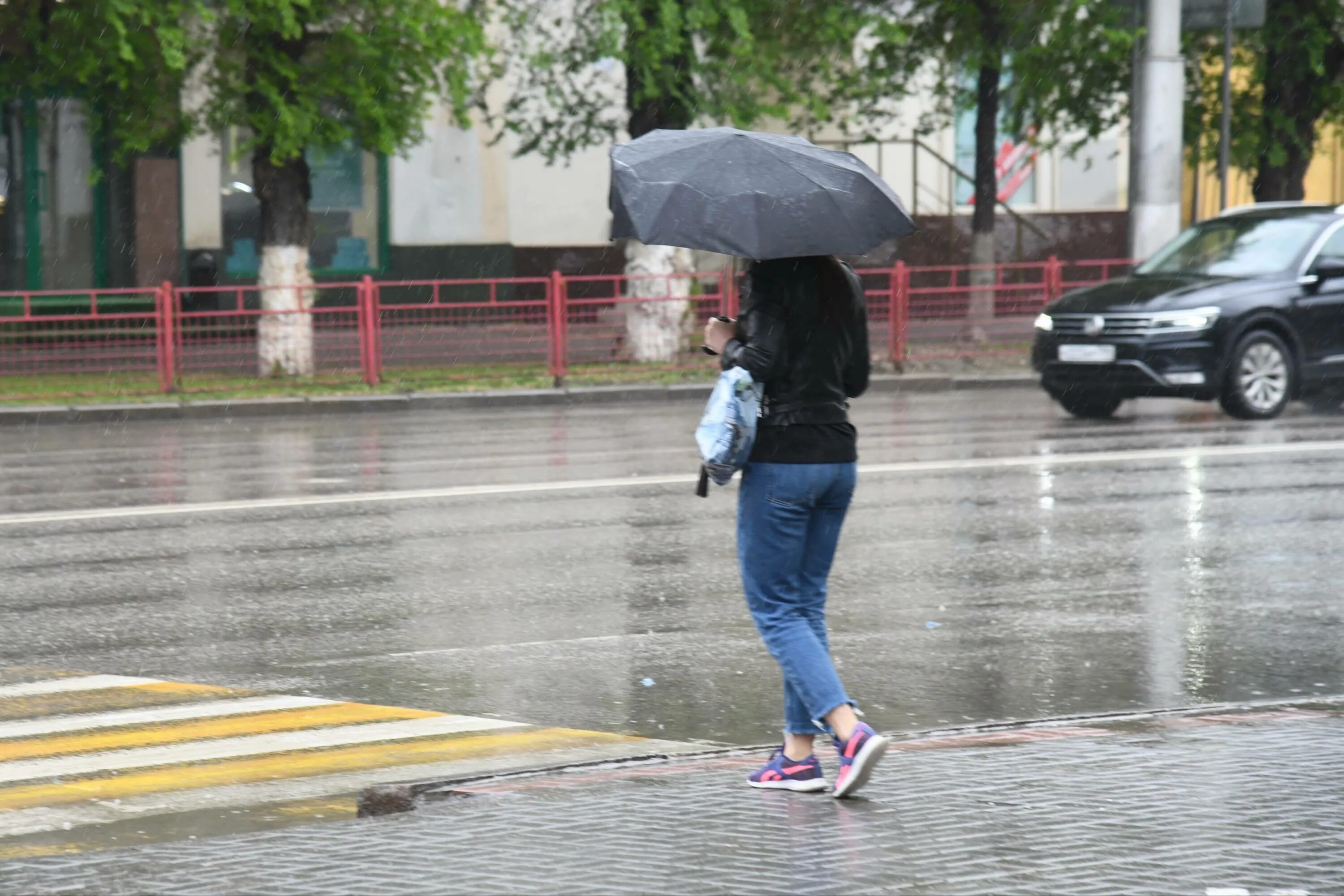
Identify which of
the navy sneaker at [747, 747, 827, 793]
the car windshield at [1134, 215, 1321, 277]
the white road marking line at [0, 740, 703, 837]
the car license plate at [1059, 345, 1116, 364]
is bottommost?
the white road marking line at [0, 740, 703, 837]

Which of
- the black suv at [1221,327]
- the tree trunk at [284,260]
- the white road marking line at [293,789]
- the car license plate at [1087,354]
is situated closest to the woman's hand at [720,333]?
the white road marking line at [293,789]

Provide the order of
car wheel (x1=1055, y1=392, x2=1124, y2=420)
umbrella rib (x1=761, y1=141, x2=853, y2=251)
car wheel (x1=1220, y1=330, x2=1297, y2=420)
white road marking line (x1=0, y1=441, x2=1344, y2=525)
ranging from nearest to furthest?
umbrella rib (x1=761, y1=141, x2=853, y2=251)
white road marking line (x1=0, y1=441, x2=1344, y2=525)
car wheel (x1=1220, y1=330, x2=1297, y2=420)
car wheel (x1=1055, y1=392, x2=1124, y2=420)

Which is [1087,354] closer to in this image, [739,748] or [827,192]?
[739,748]

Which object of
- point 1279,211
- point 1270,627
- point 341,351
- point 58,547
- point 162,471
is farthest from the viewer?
point 341,351

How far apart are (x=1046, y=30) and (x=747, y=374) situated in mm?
22774

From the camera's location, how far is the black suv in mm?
17562

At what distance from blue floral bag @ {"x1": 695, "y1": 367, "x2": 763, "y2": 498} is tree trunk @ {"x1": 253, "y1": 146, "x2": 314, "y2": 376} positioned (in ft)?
58.3

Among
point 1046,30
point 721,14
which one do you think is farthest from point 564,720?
point 1046,30

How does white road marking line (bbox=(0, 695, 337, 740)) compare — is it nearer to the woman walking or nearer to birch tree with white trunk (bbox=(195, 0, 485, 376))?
the woman walking

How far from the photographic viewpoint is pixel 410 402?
2169 cm

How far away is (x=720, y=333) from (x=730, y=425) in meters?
0.32

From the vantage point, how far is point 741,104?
2400cm

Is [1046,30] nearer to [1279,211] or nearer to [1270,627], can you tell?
[1279,211]

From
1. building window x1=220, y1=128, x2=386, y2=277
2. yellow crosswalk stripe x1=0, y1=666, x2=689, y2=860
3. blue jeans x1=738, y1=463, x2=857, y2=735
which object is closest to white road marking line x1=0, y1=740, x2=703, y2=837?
yellow crosswalk stripe x1=0, y1=666, x2=689, y2=860
